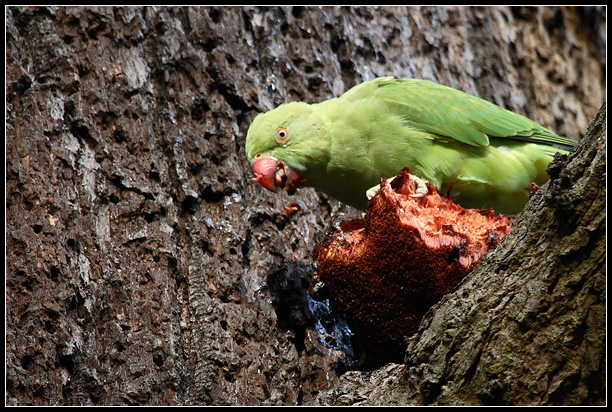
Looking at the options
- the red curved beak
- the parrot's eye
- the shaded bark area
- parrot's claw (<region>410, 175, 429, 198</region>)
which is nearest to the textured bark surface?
the shaded bark area

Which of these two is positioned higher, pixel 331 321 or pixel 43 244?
pixel 43 244

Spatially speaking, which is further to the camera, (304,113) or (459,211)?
(304,113)

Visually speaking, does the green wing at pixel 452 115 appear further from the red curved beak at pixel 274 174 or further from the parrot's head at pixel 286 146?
the red curved beak at pixel 274 174

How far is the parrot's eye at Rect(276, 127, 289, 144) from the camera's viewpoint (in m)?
3.88

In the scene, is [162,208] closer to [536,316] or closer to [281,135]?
[281,135]

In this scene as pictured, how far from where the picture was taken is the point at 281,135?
3.89 m

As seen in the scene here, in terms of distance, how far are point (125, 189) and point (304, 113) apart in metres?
1.21

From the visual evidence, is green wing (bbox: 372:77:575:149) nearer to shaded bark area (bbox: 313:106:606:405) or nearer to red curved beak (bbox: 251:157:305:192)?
red curved beak (bbox: 251:157:305:192)

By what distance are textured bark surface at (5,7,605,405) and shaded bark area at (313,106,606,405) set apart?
4 centimetres

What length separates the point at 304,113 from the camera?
3982 mm

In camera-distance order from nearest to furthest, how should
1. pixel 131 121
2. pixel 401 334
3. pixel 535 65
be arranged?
pixel 401 334 < pixel 131 121 < pixel 535 65
